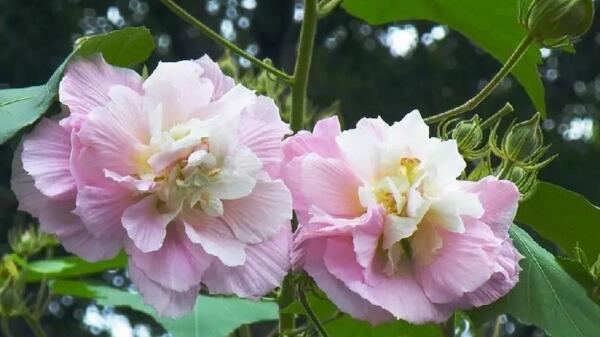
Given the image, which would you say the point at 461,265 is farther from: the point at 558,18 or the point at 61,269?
the point at 61,269

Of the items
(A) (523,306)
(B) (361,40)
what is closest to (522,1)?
(A) (523,306)

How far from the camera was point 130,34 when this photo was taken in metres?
0.44

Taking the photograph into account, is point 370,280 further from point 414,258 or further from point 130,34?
point 130,34

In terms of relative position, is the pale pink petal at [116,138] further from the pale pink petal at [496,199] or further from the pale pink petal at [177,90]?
the pale pink petal at [496,199]

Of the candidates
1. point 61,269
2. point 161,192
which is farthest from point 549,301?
point 61,269

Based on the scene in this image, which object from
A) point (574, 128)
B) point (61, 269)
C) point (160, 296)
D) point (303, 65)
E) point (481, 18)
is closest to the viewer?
point (160, 296)

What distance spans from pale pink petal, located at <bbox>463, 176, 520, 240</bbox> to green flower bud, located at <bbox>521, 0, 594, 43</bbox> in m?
0.10

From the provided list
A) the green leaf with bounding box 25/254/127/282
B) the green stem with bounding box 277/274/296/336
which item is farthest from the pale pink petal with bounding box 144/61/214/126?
the green leaf with bounding box 25/254/127/282

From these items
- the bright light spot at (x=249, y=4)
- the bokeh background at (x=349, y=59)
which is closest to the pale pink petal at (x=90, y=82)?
the bokeh background at (x=349, y=59)

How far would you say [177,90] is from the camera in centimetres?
37

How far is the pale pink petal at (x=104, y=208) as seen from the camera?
35cm

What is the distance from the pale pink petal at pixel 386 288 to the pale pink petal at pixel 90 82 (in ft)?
0.28

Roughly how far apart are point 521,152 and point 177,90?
15 cm

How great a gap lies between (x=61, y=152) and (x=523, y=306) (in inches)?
6.9
